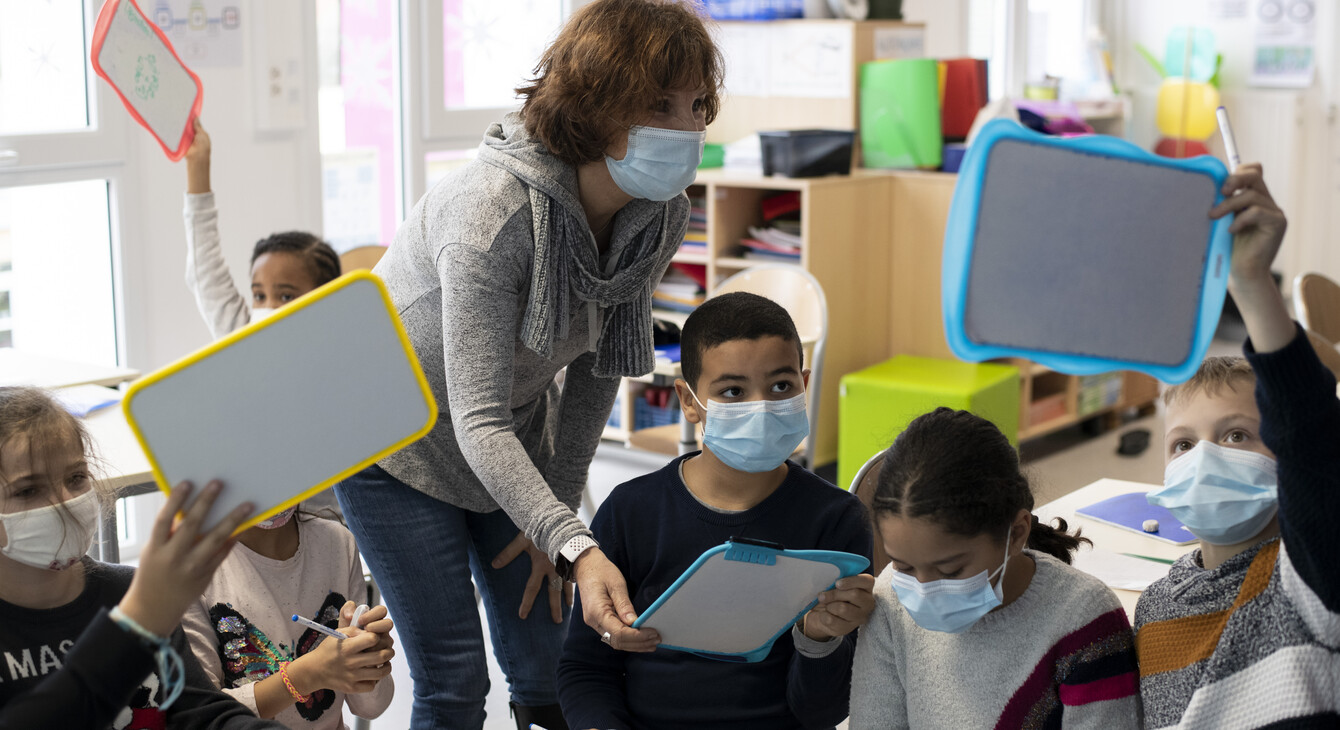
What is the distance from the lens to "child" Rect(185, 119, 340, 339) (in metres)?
2.62

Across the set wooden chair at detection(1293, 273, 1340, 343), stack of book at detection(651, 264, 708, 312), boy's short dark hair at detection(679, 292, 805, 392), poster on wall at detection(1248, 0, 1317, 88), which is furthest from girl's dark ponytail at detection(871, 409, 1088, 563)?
poster on wall at detection(1248, 0, 1317, 88)

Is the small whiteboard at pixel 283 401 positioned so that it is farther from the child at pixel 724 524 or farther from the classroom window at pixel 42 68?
the classroom window at pixel 42 68

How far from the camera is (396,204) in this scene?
15.0ft

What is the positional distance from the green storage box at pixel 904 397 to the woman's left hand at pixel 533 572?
7.81 ft

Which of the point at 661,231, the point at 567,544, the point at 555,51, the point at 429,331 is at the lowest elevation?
the point at 567,544

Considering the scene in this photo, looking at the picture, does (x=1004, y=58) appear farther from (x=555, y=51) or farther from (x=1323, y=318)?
(x=555, y=51)

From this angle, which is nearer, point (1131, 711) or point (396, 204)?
point (1131, 711)

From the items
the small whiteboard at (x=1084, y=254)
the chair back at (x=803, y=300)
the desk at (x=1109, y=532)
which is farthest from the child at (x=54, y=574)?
the chair back at (x=803, y=300)

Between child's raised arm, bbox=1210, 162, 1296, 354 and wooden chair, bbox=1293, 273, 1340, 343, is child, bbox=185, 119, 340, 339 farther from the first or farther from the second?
wooden chair, bbox=1293, 273, 1340, 343

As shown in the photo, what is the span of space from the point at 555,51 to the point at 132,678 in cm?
90

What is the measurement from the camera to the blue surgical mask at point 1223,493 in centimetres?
121

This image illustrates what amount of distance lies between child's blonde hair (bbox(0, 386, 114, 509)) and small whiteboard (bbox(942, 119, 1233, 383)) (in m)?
0.98

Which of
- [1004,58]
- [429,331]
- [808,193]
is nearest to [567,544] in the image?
[429,331]

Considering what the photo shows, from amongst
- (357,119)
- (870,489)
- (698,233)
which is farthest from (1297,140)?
(870,489)
